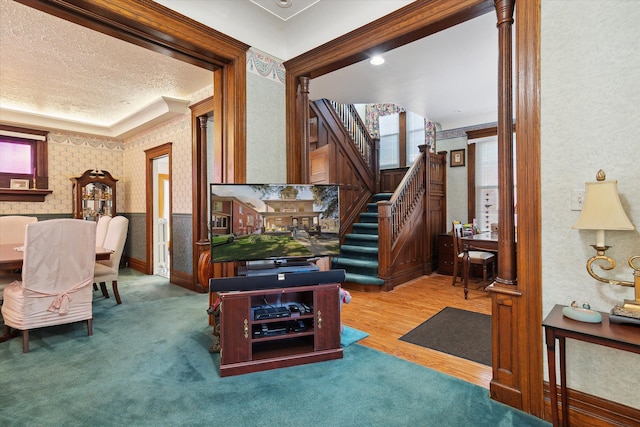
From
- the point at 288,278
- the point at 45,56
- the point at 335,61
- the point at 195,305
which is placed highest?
the point at 45,56

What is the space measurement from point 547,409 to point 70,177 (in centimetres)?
740

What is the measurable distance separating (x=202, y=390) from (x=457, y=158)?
5593 millimetres

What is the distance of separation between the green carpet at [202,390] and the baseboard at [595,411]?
0.16 meters

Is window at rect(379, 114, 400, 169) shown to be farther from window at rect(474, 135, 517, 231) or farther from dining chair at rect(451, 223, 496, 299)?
dining chair at rect(451, 223, 496, 299)

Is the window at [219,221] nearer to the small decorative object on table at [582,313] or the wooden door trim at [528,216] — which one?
the wooden door trim at [528,216]

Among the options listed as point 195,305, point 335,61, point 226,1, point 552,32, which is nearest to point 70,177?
point 195,305

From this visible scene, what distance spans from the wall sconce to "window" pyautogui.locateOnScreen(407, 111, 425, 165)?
5.49 meters

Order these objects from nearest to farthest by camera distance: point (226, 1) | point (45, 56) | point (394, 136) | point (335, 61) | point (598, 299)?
point (598, 299), point (226, 1), point (335, 61), point (45, 56), point (394, 136)

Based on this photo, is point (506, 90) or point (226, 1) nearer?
point (506, 90)

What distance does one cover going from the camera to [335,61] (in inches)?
112

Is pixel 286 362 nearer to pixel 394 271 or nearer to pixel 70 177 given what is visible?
pixel 394 271

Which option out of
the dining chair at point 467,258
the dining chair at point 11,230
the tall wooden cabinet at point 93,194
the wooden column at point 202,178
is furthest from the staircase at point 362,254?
the tall wooden cabinet at point 93,194

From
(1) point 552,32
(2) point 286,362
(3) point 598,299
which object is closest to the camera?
(3) point 598,299

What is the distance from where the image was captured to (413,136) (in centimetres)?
689
